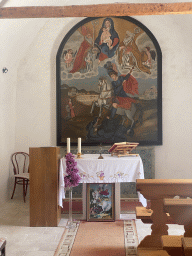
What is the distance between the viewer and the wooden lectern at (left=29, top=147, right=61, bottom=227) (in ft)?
16.4

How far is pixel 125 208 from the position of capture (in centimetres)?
608

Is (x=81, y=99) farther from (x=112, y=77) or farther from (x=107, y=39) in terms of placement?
(x=107, y=39)

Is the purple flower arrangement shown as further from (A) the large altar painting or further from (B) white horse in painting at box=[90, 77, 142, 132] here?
(B) white horse in painting at box=[90, 77, 142, 132]

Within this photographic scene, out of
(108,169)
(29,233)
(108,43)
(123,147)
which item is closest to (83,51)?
(108,43)

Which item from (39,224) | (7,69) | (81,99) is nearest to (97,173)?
(39,224)

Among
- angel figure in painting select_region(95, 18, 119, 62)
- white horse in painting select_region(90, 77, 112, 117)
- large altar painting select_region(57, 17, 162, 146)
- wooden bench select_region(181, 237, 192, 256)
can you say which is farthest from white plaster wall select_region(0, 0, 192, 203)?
wooden bench select_region(181, 237, 192, 256)

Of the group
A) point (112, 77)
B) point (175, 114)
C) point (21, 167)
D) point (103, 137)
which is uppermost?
point (112, 77)

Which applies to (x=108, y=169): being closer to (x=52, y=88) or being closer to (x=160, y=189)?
(x=160, y=189)

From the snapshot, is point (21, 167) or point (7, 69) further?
point (21, 167)

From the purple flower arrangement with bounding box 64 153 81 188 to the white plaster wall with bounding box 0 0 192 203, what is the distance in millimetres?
2347

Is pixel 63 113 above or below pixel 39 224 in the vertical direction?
above

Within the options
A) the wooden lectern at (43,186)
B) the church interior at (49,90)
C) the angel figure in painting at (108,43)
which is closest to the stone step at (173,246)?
the wooden lectern at (43,186)

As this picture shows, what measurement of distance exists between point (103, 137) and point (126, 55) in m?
2.02

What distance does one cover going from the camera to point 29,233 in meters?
4.62
